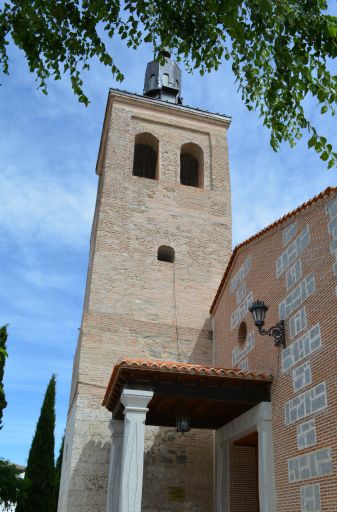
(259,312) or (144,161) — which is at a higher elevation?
(144,161)

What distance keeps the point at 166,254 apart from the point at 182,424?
567cm

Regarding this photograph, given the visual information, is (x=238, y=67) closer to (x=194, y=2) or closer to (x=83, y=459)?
(x=194, y=2)

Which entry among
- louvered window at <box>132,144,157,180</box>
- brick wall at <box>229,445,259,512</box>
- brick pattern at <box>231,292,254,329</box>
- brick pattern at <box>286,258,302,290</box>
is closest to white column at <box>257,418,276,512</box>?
brick wall at <box>229,445,259,512</box>

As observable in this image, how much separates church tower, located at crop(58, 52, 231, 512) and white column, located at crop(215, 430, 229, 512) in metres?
0.62

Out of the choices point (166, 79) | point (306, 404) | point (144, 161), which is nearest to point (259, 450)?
point (306, 404)

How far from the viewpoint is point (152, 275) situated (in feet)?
42.0

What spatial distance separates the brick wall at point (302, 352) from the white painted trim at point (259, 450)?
112 mm

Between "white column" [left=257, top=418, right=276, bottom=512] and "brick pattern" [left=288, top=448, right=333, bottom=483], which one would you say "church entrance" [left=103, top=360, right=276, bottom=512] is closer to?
"white column" [left=257, top=418, right=276, bottom=512]

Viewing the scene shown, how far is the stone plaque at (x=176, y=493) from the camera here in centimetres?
1023

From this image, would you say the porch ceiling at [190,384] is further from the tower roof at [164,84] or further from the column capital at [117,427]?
the tower roof at [164,84]

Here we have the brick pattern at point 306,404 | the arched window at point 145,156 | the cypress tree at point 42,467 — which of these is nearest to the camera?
the brick pattern at point 306,404

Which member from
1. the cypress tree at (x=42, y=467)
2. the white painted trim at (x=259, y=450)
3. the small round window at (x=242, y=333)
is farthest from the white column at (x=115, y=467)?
the cypress tree at (x=42, y=467)

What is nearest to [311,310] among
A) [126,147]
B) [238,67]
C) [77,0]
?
[238,67]

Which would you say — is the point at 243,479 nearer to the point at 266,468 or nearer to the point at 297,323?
the point at 266,468
